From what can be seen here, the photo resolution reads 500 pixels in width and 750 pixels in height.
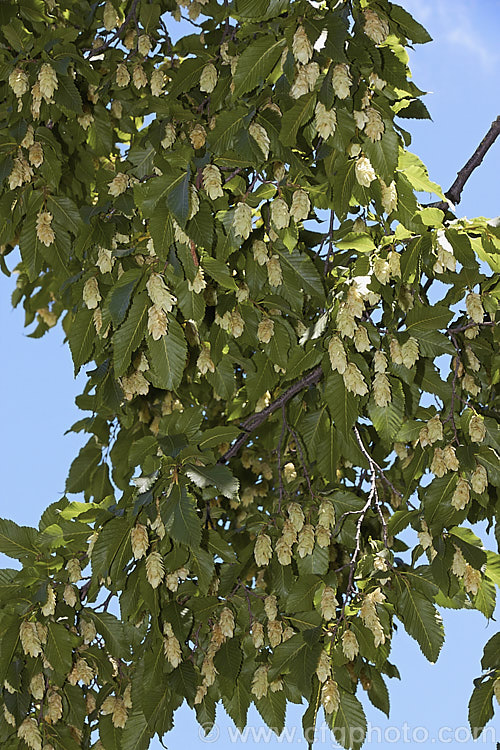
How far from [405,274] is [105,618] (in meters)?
1.14

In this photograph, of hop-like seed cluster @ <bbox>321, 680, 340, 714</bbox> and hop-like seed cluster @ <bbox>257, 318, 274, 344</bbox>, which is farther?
hop-like seed cluster @ <bbox>257, 318, 274, 344</bbox>

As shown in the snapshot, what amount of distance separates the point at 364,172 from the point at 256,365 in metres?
0.68

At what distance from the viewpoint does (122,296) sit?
1.80 metres

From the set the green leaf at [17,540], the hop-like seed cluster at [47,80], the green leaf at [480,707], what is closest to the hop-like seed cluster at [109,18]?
the hop-like seed cluster at [47,80]

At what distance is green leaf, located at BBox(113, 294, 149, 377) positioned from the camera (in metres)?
1.79

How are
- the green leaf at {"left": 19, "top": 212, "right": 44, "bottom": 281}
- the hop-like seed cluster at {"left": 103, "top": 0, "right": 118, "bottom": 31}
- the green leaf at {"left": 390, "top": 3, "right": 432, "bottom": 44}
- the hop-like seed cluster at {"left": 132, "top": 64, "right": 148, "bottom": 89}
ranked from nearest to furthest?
the green leaf at {"left": 390, "top": 3, "right": 432, "bottom": 44} → the green leaf at {"left": 19, "top": 212, "right": 44, "bottom": 281} → the hop-like seed cluster at {"left": 132, "top": 64, "right": 148, "bottom": 89} → the hop-like seed cluster at {"left": 103, "top": 0, "right": 118, "bottom": 31}

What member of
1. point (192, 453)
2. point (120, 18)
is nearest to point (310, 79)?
point (192, 453)

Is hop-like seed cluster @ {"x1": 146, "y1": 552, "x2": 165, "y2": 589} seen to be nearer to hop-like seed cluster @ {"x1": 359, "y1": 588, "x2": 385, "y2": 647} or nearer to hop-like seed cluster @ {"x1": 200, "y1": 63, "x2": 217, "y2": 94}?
hop-like seed cluster @ {"x1": 359, "y1": 588, "x2": 385, "y2": 647}

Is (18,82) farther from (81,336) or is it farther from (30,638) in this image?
(30,638)

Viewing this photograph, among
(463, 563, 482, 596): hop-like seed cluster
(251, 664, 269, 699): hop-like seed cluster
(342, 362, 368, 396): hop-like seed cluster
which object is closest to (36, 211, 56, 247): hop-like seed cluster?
(342, 362, 368, 396): hop-like seed cluster

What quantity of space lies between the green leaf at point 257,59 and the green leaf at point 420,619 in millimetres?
1141

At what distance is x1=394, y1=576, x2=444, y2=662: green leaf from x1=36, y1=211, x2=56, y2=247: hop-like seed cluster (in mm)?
1216

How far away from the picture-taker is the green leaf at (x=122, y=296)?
5.85ft

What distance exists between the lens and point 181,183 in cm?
169
